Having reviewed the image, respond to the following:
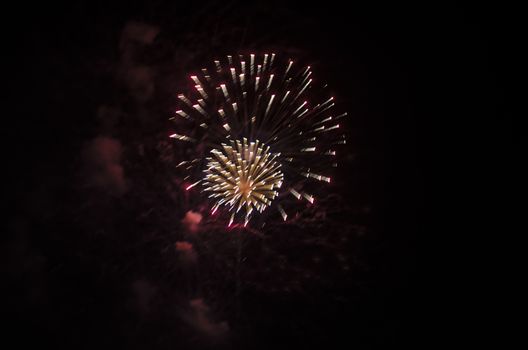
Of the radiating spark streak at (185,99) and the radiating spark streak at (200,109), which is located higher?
the radiating spark streak at (185,99)

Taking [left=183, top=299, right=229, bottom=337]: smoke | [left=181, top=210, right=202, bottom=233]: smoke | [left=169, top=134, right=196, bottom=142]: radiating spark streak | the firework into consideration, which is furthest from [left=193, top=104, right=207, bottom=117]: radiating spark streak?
[left=183, top=299, right=229, bottom=337]: smoke

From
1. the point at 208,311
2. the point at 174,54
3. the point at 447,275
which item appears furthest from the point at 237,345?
the point at 174,54

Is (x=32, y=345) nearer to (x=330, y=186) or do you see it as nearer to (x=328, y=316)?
(x=328, y=316)

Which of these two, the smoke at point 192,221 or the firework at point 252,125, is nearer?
the firework at point 252,125

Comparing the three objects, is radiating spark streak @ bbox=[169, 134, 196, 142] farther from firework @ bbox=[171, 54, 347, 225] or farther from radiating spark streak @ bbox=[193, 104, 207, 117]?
radiating spark streak @ bbox=[193, 104, 207, 117]

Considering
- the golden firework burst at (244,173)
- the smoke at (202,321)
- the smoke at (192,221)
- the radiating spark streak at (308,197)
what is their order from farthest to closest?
the smoke at (202,321)
the smoke at (192,221)
the radiating spark streak at (308,197)
the golden firework burst at (244,173)

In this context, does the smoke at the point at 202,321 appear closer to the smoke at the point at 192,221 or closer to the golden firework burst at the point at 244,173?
the smoke at the point at 192,221

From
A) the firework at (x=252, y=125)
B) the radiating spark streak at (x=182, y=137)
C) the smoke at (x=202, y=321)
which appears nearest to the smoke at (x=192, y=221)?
the firework at (x=252, y=125)
